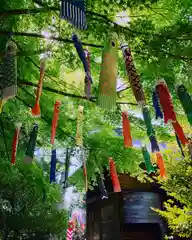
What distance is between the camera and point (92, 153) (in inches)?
206

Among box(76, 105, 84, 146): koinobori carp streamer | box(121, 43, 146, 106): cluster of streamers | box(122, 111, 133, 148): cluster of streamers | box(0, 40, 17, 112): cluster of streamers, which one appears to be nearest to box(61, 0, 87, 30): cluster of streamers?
box(121, 43, 146, 106): cluster of streamers

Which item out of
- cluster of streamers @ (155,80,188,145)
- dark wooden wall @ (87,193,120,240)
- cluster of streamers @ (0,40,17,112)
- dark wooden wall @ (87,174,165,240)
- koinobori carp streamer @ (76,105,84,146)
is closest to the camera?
cluster of streamers @ (0,40,17,112)

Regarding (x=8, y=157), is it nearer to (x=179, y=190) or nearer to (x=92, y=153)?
(x=92, y=153)

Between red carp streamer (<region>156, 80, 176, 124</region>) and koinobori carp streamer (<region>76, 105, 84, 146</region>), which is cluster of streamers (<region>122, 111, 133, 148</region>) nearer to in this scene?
koinobori carp streamer (<region>76, 105, 84, 146</region>)

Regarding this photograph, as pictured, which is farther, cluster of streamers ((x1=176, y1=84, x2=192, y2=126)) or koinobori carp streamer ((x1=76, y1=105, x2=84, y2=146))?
koinobori carp streamer ((x1=76, y1=105, x2=84, y2=146))

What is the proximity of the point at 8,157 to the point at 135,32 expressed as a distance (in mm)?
3358

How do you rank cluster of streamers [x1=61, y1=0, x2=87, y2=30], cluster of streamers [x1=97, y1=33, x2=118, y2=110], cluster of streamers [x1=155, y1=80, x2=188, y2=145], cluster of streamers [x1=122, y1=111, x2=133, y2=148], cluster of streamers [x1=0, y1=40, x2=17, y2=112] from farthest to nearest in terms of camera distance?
cluster of streamers [x1=122, y1=111, x2=133, y2=148] → cluster of streamers [x1=155, y1=80, x2=188, y2=145] → cluster of streamers [x1=0, y1=40, x2=17, y2=112] → cluster of streamers [x1=97, y1=33, x2=118, y2=110] → cluster of streamers [x1=61, y1=0, x2=87, y2=30]

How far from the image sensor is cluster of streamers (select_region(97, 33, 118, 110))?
9.11 ft

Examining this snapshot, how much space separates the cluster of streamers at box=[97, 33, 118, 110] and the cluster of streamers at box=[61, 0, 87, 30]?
0.46 meters

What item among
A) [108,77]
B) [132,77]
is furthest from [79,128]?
[108,77]

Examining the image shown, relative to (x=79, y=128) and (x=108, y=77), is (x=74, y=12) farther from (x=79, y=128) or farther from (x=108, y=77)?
(x=79, y=128)

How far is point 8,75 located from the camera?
2.92 meters

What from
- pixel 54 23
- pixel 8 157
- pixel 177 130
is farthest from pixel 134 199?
pixel 54 23

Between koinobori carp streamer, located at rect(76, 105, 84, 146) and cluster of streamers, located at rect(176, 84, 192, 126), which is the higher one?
koinobori carp streamer, located at rect(76, 105, 84, 146)
